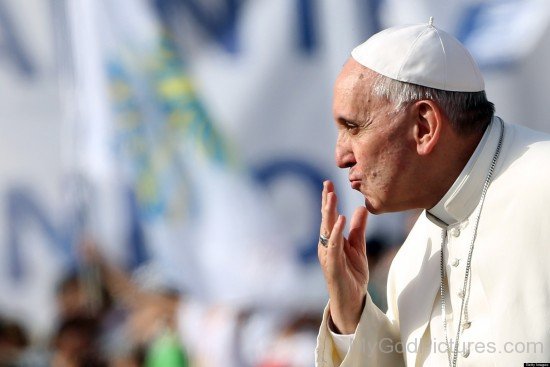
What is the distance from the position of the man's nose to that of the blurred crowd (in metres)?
1.99

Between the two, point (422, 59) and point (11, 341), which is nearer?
point (422, 59)

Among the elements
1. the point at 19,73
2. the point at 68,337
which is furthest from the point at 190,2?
the point at 68,337

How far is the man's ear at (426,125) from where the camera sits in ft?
9.55

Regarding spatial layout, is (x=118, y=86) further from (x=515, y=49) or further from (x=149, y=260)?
(x=515, y=49)

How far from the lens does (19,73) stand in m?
5.50

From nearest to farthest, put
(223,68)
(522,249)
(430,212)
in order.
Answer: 1. (522,249)
2. (430,212)
3. (223,68)

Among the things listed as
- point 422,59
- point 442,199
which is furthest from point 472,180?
point 422,59

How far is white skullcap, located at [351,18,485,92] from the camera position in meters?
2.96

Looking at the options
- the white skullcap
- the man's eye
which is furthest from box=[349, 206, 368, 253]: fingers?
the white skullcap

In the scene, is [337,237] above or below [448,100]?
below

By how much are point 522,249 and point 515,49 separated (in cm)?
213

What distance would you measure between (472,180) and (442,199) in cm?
9

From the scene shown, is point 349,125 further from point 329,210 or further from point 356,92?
point 329,210

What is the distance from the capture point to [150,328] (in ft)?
17.3
